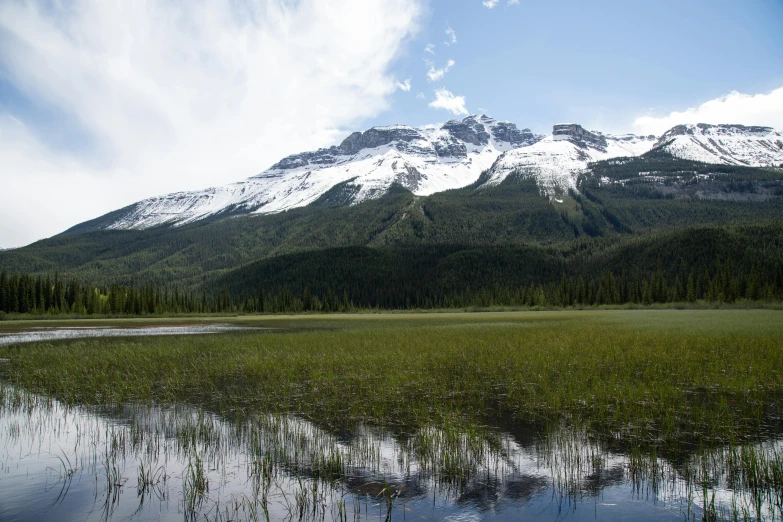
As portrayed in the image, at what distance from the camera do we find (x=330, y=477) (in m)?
10.5

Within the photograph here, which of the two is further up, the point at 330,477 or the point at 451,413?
the point at 451,413

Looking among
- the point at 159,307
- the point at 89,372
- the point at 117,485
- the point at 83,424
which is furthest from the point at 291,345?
the point at 159,307

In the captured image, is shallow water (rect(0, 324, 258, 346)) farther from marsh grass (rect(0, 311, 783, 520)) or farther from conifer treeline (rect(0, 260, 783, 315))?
conifer treeline (rect(0, 260, 783, 315))

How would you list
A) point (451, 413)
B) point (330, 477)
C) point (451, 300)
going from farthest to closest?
point (451, 300), point (451, 413), point (330, 477)

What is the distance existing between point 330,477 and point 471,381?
10.6m

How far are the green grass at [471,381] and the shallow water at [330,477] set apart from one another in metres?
1.80

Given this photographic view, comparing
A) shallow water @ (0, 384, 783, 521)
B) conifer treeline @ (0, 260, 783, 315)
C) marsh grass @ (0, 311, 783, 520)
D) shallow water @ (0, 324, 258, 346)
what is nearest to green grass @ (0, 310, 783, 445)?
marsh grass @ (0, 311, 783, 520)

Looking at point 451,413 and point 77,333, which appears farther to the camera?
point 77,333

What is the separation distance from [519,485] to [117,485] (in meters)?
8.31

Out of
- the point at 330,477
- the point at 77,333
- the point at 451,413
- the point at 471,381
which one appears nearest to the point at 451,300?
the point at 77,333

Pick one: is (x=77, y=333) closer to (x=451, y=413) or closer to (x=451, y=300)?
(x=451, y=413)

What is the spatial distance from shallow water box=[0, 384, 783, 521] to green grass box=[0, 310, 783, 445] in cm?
180

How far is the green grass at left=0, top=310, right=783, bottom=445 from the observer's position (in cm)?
1432

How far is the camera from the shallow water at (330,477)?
8.88m
